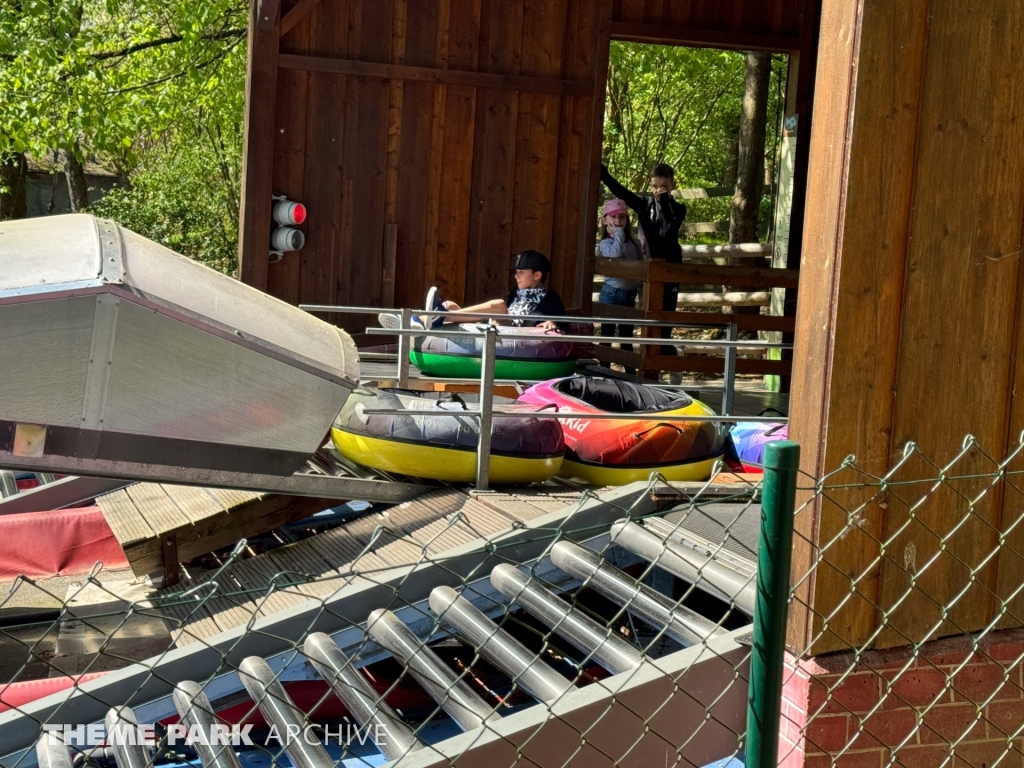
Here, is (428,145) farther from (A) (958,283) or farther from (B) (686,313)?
(A) (958,283)

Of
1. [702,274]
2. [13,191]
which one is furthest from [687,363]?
[13,191]

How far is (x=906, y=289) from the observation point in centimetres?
295

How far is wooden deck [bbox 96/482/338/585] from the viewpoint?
5.95m

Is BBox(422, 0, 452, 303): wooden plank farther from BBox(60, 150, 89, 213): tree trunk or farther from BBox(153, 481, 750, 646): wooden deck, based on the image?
BBox(60, 150, 89, 213): tree trunk

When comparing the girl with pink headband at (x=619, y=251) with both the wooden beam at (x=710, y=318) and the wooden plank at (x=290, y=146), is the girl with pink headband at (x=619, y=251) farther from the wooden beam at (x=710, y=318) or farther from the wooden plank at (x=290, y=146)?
the wooden plank at (x=290, y=146)

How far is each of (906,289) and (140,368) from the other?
321cm

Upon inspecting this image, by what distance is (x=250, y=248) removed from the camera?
945 centimetres

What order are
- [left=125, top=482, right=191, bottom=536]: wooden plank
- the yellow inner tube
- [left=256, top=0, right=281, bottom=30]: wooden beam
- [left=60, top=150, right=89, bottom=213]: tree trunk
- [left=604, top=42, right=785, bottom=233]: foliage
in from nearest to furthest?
the yellow inner tube < [left=125, top=482, right=191, bottom=536]: wooden plank < [left=256, top=0, right=281, bottom=30]: wooden beam < [left=604, top=42, right=785, bottom=233]: foliage < [left=60, top=150, right=89, bottom=213]: tree trunk

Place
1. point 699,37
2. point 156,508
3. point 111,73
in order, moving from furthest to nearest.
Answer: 1. point 111,73
2. point 699,37
3. point 156,508

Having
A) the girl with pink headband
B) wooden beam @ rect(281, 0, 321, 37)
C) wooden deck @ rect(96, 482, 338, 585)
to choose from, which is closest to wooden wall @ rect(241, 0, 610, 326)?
wooden beam @ rect(281, 0, 321, 37)

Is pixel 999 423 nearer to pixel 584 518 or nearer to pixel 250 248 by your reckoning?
pixel 584 518

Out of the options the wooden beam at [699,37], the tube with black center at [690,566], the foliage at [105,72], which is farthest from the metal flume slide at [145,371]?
the foliage at [105,72]

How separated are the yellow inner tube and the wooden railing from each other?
2793 mm

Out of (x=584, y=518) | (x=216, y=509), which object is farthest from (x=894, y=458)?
(x=216, y=509)
